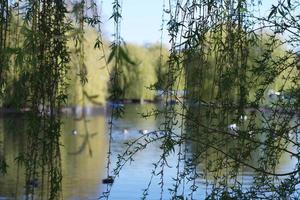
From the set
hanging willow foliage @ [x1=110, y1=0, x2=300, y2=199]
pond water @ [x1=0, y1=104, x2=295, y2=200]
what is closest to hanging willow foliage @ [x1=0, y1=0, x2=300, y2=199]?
hanging willow foliage @ [x1=110, y1=0, x2=300, y2=199]

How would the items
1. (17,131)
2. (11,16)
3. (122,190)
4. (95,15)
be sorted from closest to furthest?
(95,15) < (11,16) < (17,131) < (122,190)

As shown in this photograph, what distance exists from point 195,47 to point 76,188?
659 centimetres

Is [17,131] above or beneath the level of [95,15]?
beneath

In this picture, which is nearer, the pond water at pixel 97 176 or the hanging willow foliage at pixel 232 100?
the hanging willow foliage at pixel 232 100

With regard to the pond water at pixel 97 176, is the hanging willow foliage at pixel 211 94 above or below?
above

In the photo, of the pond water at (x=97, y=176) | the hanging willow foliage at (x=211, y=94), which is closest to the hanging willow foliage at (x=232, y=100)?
the hanging willow foliage at (x=211, y=94)

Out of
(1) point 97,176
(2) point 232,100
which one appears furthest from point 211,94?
(1) point 97,176

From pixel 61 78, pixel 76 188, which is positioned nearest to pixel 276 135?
pixel 61 78

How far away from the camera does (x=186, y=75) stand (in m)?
2.79

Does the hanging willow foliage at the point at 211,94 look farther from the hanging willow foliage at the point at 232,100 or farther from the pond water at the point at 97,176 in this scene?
the pond water at the point at 97,176

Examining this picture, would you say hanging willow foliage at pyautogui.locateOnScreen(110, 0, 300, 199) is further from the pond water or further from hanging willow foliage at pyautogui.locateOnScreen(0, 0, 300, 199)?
the pond water

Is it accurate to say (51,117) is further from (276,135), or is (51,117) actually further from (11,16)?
(276,135)

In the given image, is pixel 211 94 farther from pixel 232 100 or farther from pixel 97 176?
pixel 97 176

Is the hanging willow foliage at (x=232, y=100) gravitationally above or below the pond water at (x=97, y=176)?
above
